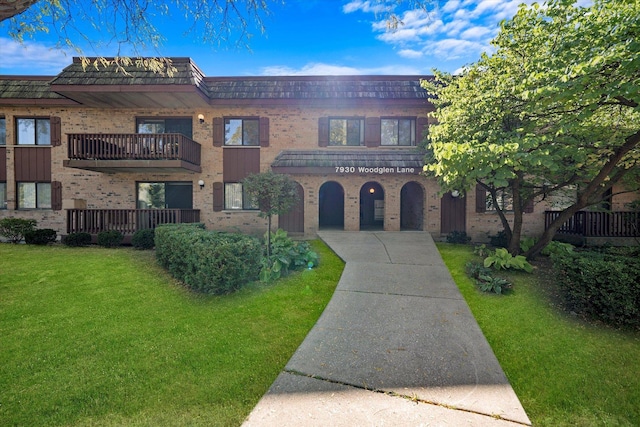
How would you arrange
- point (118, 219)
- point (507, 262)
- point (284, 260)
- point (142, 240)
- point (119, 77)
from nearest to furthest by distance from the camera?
point (284, 260) < point (507, 262) < point (142, 240) < point (119, 77) < point (118, 219)

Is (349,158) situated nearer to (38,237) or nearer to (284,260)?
(284,260)

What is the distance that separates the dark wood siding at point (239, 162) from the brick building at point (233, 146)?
0.05 metres

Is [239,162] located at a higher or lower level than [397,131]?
lower

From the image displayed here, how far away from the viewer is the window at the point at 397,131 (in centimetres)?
1435

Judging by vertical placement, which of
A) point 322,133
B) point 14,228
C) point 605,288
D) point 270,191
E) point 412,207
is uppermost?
point 322,133

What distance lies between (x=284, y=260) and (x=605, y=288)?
21.9 ft

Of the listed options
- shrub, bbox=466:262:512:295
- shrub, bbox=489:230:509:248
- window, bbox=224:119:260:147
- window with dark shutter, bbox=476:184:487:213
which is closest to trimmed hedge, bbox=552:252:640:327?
shrub, bbox=466:262:512:295

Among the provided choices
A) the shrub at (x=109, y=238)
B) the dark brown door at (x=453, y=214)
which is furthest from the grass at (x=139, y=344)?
the dark brown door at (x=453, y=214)

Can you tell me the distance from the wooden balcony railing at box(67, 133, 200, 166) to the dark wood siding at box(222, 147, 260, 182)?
2101mm

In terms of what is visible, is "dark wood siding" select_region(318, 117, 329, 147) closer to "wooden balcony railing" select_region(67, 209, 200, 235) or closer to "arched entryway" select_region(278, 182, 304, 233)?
"arched entryway" select_region(278, 182, 304, 233)

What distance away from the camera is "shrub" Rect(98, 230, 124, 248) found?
11.9 metres

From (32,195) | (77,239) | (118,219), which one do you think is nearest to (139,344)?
(77,239)

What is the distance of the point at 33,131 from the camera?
1423 cm

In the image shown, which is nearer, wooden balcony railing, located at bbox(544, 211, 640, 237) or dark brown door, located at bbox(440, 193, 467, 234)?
wooden balcony railing, located at bbox(544, 211, 640, 237)
